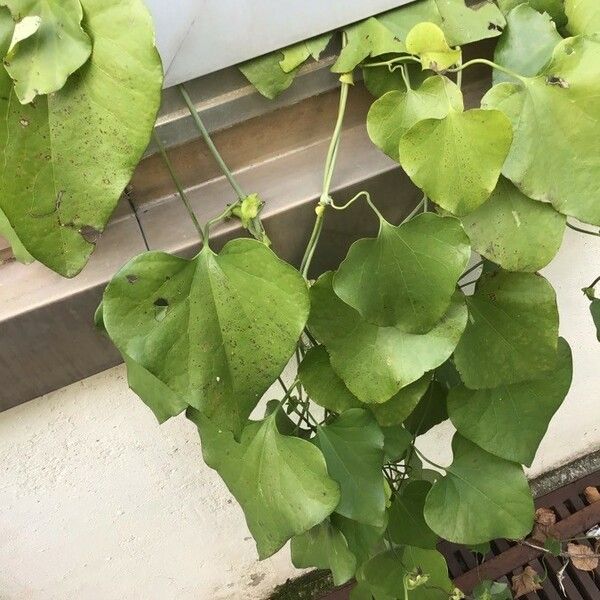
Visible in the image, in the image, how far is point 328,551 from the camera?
498 mm

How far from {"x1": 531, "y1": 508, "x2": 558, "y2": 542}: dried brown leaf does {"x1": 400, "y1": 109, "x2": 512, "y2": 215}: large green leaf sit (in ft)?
2.33

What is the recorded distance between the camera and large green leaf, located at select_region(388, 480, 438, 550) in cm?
52

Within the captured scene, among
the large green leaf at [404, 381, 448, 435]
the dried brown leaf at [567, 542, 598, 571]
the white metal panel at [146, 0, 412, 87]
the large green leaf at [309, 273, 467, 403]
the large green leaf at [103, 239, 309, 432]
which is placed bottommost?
the dried brown leaf at [567, 542, 598, 571]

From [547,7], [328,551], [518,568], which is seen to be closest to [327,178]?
[547,7]

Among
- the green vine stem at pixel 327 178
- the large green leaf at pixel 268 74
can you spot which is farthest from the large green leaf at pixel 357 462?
the large green leaf at pixel 268 74

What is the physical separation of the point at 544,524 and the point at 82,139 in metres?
0.86

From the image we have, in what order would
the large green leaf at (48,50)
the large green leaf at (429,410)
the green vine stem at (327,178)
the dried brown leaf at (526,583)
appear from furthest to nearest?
the dried brown leaf at (526,583) → the large green leaf at (429,410) → the green vine stem at (327,178) → the large green leaf at (48,50)

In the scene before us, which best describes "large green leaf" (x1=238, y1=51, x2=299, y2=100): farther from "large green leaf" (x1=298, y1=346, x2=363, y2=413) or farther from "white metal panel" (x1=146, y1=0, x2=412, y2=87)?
"large green leaf" (x1=298, y1=346, x2=363, y2=413)

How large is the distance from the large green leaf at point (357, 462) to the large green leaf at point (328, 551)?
0.06 metres

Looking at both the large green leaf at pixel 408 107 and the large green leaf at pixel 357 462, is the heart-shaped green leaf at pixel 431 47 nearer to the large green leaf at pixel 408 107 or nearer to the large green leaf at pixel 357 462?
the large green leaf at pixel 408 107

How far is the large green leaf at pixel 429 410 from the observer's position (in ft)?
1.63

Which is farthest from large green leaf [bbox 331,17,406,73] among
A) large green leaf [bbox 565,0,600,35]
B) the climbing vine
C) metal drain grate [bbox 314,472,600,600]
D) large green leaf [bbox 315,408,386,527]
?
metal drain grate [bbox 314,472,600,600]

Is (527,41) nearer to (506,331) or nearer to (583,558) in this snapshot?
(506,331)

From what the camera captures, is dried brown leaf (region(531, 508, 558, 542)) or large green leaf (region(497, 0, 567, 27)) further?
dried brown leaf (region(531, 508, 558, 542))
